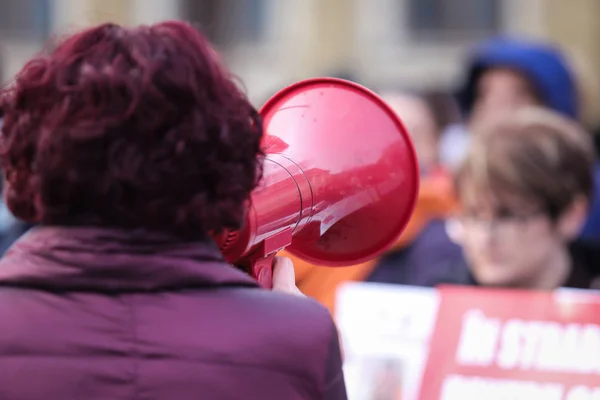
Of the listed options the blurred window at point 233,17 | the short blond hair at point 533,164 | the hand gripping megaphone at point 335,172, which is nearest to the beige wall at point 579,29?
the blurred window at point 233,17

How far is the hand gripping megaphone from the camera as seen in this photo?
1775 mm

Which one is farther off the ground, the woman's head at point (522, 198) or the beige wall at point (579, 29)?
the woman's head at point (522, 198)

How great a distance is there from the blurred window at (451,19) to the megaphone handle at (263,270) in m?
14.4

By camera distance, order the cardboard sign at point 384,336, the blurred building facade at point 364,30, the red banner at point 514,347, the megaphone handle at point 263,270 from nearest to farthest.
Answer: the megaphone handle at point 263,270 → the red banner at point 514,347 → the cardboard sign at point 384,336 → the blurred building facade at point 364,30

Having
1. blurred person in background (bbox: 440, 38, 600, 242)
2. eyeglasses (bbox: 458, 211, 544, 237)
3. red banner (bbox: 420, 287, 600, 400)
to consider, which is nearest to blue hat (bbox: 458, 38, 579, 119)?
blurred person in background (bbox: 440, 38, 600, 242)

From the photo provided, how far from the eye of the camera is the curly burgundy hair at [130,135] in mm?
1414

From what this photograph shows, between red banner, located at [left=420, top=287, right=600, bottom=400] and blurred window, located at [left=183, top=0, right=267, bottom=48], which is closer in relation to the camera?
red banner, located at [left=420, top=287, right=600, bottom=400]

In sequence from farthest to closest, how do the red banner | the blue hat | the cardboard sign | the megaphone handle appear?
the blue hat < the cardboard sign < the red banner < the megaphone handle

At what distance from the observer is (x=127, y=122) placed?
55.8 inches

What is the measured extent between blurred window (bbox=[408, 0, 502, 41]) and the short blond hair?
13.2 metres

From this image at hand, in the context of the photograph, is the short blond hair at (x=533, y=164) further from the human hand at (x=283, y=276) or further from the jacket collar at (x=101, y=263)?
the jacket collar at (x=101, y=263)

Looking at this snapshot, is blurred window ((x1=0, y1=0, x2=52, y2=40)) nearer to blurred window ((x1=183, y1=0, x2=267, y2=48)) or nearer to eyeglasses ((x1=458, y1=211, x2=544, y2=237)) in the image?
blurred window ((x1=183, y1=0, x2=267, y2=48))

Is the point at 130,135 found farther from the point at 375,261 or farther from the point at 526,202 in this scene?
the point at 375,261

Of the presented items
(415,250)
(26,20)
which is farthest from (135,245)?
(26,20)
